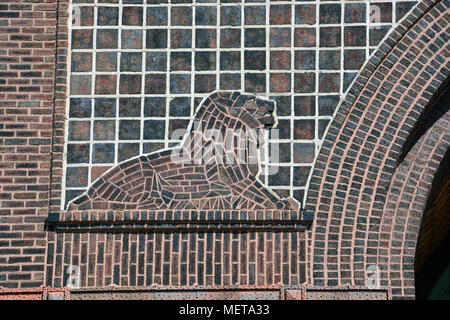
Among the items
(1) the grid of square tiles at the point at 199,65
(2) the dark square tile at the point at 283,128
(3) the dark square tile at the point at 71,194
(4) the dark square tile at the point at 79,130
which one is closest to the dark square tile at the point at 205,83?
(1) the grid of square tiles at the point at 199,65

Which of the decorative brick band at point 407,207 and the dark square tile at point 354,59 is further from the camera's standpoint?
the dark square tile at point 354,59

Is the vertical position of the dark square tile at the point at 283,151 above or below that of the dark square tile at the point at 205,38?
below

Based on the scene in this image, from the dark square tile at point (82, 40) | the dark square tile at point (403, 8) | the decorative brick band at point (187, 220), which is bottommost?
the decorative brick band at point (187, 220)

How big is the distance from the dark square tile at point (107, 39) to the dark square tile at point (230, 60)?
3.28ft

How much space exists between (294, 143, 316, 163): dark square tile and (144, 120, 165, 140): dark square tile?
1216mm

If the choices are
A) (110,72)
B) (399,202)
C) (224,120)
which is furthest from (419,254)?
(110,72)

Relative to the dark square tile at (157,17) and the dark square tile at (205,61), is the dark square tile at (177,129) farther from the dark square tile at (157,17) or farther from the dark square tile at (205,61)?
the dark square tile at (157,17)

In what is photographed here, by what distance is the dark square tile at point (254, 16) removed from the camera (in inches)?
424

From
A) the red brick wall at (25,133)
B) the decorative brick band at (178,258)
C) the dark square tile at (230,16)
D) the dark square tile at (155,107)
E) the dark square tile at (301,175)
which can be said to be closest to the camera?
the decorative brick band at (178,258)

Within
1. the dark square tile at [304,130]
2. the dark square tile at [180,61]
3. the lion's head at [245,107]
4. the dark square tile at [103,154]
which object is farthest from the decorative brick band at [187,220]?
the dark square tile at [180,61]

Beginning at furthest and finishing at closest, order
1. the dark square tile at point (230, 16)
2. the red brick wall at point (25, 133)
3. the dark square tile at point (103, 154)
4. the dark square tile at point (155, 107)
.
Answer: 1. the dark square tile at point (230, 16)
2. the dark square tile at point (155, 107)
3. the dark square tile at point (103, 154)
4. the red brick wall at point (25, 133)

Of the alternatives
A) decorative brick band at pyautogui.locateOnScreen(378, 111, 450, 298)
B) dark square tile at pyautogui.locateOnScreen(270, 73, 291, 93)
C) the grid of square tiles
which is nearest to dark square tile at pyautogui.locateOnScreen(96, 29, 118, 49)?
the grid of square tiles

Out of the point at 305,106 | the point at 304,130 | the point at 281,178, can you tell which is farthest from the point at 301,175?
the point at 305,106

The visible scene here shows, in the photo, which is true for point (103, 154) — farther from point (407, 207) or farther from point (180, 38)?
point (407, 207)
